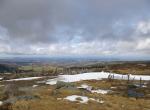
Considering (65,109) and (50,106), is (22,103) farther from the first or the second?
(65,109)

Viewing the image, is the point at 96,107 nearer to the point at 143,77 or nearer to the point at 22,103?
the point at 22,103

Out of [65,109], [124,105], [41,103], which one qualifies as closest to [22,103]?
[41,103]

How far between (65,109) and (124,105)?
1096cm

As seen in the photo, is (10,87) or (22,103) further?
(10,87)

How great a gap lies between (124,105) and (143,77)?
199ft

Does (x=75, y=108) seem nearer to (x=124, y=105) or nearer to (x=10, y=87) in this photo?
(x=124, y=105)

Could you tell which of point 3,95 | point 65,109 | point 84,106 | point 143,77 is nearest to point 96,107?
point 84,106

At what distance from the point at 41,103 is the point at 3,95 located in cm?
767

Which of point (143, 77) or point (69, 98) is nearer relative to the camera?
point (69, 98)

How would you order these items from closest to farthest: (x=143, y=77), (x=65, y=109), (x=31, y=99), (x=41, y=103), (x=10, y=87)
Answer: (x=65, y=109) → (x=41, y=103) → (x=31, y=99) → (x=10, y=87) → (x=143, y=77)

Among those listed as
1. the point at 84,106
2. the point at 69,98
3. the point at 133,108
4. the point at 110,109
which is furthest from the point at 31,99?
the point at 133,108

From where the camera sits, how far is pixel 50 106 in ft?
118

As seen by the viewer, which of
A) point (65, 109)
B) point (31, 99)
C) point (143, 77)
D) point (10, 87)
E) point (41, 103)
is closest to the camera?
point (65, 109)

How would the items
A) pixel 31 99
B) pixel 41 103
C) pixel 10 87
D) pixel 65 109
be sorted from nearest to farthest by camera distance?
pixel 65 109
pixel 41 103
pixel 31 99
pixel 10 87
